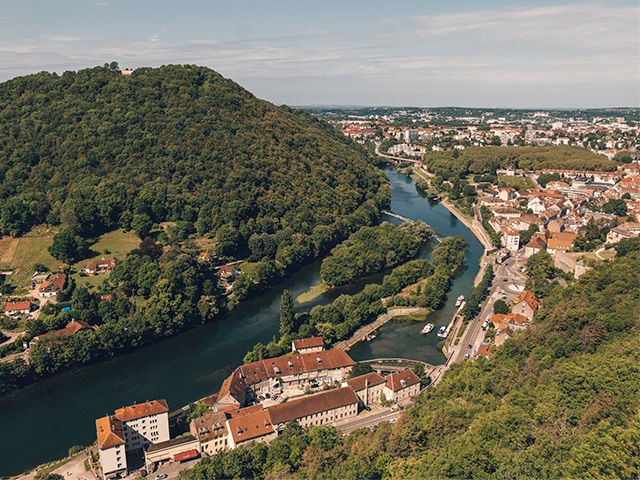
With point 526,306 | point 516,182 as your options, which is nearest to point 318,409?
point 526,306

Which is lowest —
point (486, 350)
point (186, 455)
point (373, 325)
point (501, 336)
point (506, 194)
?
point (186, 455)

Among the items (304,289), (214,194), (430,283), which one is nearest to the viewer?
(430,283)

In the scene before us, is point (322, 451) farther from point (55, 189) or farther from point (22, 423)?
point (55, 189)

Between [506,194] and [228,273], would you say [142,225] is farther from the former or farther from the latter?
[506,194]

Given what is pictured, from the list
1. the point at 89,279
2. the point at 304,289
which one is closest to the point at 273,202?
the point at 304,289

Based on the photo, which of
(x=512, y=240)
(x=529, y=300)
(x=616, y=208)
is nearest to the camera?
(x=529, y=300)

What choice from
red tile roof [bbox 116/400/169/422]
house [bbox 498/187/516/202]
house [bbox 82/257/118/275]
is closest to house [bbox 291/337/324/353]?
red tile roof [bbox 116/400/169/422]
